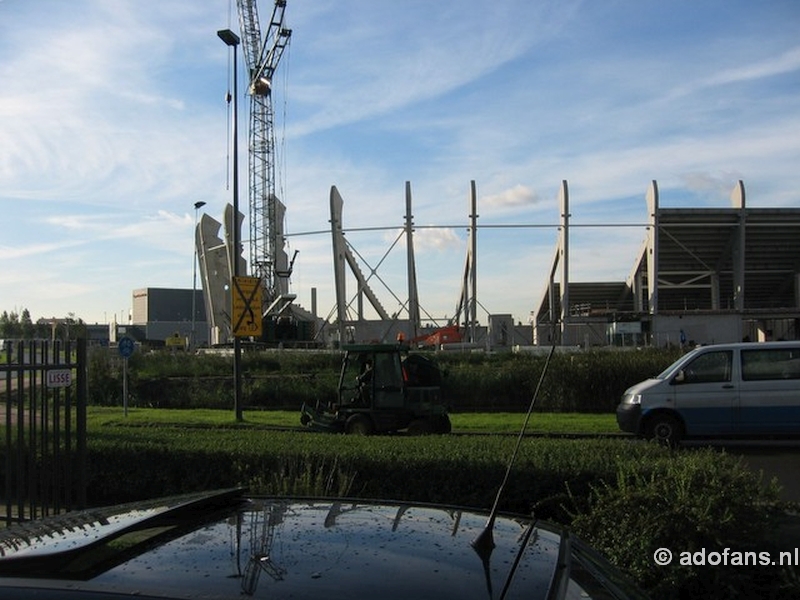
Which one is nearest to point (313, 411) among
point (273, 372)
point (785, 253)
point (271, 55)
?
point (273, 372)

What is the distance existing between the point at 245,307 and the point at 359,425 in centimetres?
562

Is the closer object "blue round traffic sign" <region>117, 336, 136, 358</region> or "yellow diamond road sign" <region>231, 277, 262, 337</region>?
"yellow diamond road sign" <region>231, 277, 262, 337</region>

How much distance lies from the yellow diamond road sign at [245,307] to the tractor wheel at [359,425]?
506 centimetres

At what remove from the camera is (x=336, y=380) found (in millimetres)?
25672

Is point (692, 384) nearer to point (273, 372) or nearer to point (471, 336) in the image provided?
point (273, 372)

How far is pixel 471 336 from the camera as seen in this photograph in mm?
49625

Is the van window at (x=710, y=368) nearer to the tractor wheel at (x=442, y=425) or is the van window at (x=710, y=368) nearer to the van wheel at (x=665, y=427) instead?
the van wheel at (x=665, y=427)

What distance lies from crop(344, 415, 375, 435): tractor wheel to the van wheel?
5199 mm

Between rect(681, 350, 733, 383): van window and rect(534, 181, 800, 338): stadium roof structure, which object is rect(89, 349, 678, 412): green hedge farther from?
rect(534, 181, 800, 338): stadium roof structure

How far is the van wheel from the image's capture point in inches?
554

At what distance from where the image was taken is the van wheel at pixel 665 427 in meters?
14.1

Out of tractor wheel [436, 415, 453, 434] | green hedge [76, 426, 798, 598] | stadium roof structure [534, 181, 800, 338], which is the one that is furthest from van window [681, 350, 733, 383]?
stadium roof structure [534, 181, 800, 338]

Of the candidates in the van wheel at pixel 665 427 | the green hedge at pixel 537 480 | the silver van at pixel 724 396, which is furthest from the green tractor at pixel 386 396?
the green hedge at pixel 537 480

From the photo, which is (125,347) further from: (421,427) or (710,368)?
(710,368)
